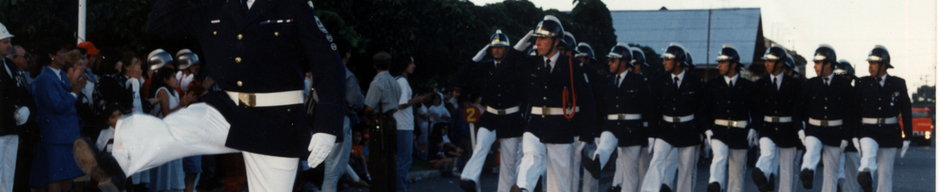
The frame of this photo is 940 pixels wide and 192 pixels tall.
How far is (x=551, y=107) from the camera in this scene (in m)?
7.61

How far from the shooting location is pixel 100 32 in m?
10.9

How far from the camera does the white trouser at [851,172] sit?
916cm

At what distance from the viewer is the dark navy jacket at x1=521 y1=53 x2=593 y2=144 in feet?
24.3

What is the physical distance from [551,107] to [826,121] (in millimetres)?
3147

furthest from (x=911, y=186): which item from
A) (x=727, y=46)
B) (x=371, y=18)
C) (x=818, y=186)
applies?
(x=371, y=18)

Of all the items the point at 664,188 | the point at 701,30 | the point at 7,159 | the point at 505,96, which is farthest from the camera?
the point at 701,30

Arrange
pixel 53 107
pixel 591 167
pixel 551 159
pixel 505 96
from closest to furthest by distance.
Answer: pixel 53 107 → pixel 551 159 → pixel 591 167 → pixel 505 96

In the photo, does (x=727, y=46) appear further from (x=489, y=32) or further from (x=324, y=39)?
(x=489, y=32)

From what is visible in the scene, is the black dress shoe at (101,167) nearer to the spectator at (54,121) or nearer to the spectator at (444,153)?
the spectator at (54,121)

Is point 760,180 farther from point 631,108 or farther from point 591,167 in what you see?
point 591,167

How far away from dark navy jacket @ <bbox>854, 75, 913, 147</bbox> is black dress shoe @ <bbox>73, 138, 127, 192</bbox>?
24.4 feet

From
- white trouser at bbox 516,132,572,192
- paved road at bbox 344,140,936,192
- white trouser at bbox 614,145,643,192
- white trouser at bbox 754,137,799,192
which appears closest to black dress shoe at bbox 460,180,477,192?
white trouser at bbox 516,132,572,192

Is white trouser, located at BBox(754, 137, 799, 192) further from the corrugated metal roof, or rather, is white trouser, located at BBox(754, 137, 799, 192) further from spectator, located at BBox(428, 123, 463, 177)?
the corrugated metal roof

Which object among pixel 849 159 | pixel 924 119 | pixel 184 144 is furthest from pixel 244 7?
pixel 924 119
